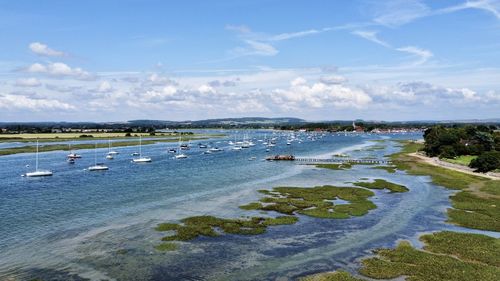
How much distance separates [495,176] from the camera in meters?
93.6

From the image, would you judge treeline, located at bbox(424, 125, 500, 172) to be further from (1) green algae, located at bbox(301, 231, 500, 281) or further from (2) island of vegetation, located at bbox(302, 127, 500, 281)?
(1) green algae, located at bbox(301, 231, 500, 281)

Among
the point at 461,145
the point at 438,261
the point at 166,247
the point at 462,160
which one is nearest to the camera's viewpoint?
the point at 438,261

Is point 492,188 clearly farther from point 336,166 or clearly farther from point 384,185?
point 336,166

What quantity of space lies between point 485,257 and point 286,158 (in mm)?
103887

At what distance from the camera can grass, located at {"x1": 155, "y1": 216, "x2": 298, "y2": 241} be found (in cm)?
4800

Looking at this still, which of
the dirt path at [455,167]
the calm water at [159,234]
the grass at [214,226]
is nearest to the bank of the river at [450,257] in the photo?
the calm water at [159,234]

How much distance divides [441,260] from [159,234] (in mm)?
28470

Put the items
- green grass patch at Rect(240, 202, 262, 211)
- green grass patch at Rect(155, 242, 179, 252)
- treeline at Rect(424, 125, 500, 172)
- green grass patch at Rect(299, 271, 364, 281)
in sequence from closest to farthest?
green grass patch at Rect(299, 271, 364, 281) → green grass patch at Rect(155, 242, 179, 252) → green grass patch at Rect(240, 202, 262, 211) → treeline at Rect(424, 125, 500, 172)

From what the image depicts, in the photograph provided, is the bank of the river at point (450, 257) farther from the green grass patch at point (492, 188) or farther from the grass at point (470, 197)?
the green grass patch at point (492, 188)

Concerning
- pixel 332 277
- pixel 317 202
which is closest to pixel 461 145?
pixel 317 202

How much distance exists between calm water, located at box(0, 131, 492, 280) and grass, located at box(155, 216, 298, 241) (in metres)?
1.60

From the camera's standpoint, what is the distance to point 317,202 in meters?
66.6

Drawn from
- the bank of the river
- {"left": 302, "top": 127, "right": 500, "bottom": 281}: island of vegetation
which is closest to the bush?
{"left": 302, "top": 127, "right": 500, "bottom": 281}: island of vegetation

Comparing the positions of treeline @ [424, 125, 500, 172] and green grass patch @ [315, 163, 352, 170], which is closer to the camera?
green grass patch @ [315, 163, 352, 170]
